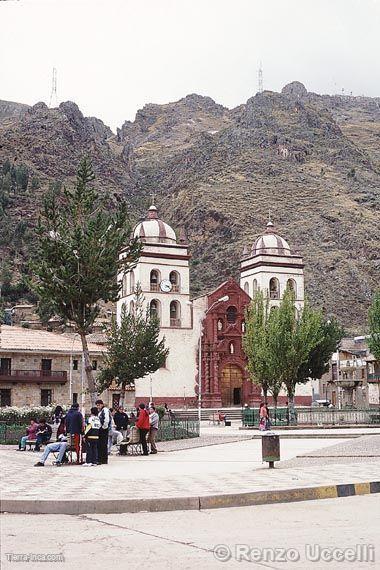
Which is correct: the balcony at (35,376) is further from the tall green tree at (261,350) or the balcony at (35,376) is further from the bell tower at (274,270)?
the bell tower at (274,270)

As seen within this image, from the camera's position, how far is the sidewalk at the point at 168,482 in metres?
10.4

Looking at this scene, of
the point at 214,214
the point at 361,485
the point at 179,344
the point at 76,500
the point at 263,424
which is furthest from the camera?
the point at 214,214

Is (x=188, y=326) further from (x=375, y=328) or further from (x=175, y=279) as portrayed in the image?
(x=375, y=328)

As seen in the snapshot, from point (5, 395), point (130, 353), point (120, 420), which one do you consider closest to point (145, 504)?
point (120, 420)

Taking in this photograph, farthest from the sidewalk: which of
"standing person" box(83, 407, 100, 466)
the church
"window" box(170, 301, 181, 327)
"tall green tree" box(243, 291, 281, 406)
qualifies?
"window" box(170, 301, 181, 327)

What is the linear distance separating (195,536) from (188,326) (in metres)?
53.6

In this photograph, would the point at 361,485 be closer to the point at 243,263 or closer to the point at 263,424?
the point at 263,424

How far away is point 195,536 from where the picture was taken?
8.45 meters

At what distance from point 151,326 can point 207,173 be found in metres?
101

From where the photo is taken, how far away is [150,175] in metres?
166

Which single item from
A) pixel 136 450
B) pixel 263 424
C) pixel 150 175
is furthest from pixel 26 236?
pixel 136 450

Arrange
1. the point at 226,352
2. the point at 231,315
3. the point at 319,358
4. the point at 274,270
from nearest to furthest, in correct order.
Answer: the point at 319,358
the point at 226,352
the point at 231,315
the point at 274,270

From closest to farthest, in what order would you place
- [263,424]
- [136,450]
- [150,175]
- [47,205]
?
[136,450] → [47,205] → [263,424] → [150,175]

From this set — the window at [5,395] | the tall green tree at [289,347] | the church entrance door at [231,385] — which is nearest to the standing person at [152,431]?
the tall green tree at [289,347]
